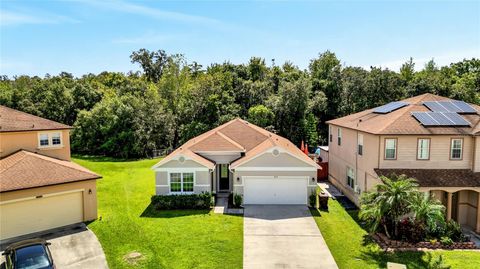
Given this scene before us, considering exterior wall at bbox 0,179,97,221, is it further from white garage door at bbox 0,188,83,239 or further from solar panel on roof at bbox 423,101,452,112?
solar panel on roof at bbox 423,101,452,112

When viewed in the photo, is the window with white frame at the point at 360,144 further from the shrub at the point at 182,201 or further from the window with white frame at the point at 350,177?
the shrub at the point at 182,201

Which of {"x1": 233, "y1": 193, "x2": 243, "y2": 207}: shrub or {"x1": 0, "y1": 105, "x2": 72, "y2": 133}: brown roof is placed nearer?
{"x1": 0, "y1": 105, "x2": 72, "y2": 133}: brown roof

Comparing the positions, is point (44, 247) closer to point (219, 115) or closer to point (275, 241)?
point (275, 241)

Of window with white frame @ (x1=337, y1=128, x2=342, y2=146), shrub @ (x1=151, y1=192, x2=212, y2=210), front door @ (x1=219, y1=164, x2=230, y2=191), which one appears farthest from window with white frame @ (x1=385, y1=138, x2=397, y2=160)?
shrub @ (x1=151, y1=192, x2=212, y2=210)

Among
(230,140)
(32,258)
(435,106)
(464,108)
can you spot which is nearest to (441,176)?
(435,106)

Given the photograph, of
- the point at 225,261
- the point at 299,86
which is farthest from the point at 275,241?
the point at 299,86

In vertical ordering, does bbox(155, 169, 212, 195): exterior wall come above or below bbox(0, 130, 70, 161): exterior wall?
below
